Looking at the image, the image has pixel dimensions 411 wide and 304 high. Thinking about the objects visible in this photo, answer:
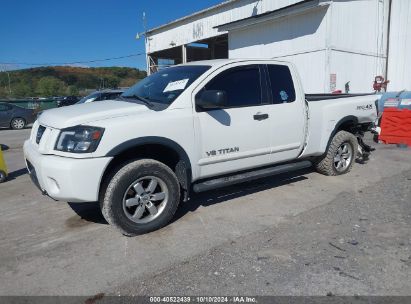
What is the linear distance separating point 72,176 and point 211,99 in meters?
1.67

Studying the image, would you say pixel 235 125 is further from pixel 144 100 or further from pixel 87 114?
pixel 87 114

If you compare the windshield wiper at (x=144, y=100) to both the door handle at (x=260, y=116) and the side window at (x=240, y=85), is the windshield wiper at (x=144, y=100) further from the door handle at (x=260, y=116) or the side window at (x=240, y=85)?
the door handle at (x=260, y=116)

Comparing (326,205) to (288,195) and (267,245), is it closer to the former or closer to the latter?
(288,195)

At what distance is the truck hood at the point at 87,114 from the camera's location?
11.9 feet

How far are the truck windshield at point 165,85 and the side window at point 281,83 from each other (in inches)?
41.5

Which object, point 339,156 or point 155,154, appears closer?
point 155,154

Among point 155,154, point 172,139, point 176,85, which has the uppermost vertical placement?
point 176,85

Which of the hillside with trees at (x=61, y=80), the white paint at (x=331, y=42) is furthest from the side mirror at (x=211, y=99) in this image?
the hillside with trees at (x=61, y=80)

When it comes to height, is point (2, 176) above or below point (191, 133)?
below

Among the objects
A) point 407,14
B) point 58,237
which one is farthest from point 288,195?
point 407,14

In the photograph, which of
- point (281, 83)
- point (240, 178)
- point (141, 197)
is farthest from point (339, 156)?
point (141, 197)

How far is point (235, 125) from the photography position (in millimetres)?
4375

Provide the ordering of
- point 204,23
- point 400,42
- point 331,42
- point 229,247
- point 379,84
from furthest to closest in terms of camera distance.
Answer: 1. point 204,23
2. point 400,42
3. point 379,84
4. point 331,42
5. point 229,247

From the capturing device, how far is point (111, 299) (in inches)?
109
